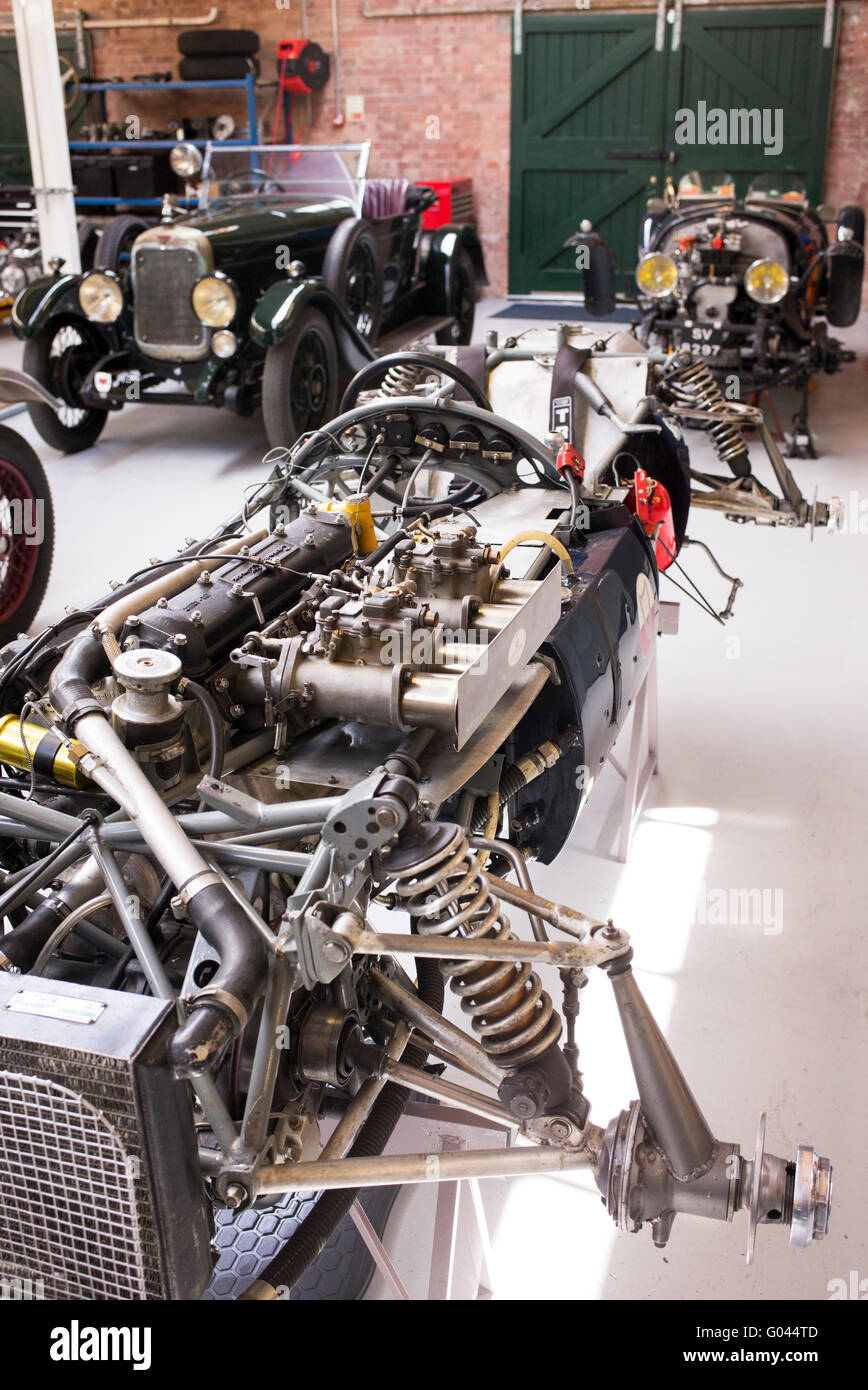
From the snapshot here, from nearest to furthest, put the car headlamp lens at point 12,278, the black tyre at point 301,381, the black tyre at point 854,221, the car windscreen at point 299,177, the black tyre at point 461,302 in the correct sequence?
the black tyre at point 301,381 < the car windscreen at point 299,177 < the black tyre at point 854,221 < the black tyre at point 461,302 < the car headlamp lens at point 12,278

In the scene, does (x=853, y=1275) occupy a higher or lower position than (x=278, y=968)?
lower

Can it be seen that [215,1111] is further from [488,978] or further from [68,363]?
[68,363]

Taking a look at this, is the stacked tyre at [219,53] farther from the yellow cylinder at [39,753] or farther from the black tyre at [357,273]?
the yellow cylinder at [39,753]

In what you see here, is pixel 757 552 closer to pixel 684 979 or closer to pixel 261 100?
pixel 684 979

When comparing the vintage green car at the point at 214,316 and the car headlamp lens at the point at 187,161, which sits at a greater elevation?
the car headlamp lens at the point at 187,161

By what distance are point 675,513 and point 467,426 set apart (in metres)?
0.97

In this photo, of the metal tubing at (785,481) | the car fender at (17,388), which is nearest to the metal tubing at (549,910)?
the metal tubing at (785,481)

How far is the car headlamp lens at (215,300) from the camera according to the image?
6.44 meters

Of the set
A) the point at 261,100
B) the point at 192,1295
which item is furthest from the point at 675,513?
the point at 261,100

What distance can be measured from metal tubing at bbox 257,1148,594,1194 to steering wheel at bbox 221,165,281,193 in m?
7.48

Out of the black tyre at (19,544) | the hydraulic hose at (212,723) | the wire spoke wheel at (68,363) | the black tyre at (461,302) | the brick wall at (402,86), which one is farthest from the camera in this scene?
the brick wall at (402,86)

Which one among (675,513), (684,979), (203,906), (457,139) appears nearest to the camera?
(203,906)

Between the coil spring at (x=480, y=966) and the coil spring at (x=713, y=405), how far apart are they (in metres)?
2.70

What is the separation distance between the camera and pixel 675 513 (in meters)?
3.86
